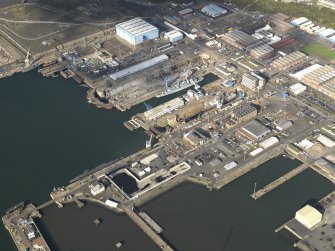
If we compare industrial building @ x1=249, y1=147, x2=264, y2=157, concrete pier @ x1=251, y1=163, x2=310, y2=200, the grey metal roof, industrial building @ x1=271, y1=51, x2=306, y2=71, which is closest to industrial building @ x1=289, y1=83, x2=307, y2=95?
industrial building @ x1=271, y1=51, x2=306, y2=71

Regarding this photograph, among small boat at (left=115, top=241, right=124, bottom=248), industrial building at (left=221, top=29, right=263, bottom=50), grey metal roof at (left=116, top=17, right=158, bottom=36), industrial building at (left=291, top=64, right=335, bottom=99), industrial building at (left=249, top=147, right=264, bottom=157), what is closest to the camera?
small boat at (left=115, top=241, right=124, bottom=248)

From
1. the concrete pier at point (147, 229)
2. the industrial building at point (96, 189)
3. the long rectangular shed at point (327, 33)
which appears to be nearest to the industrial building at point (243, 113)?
the concrete pier at point (147, 229)

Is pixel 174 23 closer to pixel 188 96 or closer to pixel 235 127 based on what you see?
pixel 188 96

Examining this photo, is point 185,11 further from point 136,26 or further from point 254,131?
point 254,131

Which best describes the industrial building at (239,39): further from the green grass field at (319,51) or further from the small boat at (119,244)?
the small boat at (119,244)

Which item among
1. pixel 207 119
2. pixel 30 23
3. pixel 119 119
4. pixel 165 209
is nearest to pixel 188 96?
pixel 207 119

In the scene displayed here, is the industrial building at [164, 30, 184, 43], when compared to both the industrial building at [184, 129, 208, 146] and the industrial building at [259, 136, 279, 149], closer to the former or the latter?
the industrial building at [184, 129, 208, 146]
